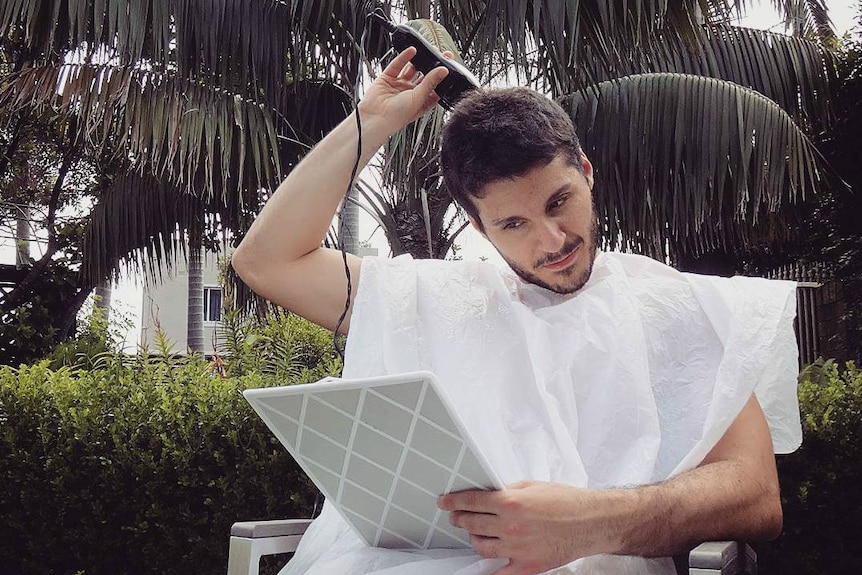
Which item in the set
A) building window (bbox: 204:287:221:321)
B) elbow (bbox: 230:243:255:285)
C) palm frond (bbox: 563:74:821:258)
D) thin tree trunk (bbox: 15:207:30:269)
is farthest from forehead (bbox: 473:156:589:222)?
building window (bbox: 204:287:221:321)

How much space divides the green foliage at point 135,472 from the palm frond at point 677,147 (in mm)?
2243

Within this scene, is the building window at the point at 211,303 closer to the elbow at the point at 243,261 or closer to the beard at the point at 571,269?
the elbow at the point at 243,261

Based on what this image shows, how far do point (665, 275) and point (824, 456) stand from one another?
3.25 feet

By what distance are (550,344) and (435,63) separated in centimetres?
59

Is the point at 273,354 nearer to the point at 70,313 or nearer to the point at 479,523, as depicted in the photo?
the point at 479,523

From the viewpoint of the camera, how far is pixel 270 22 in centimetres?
398

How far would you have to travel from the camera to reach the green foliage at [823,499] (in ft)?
7.00

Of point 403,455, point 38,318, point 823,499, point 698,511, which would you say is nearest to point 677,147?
point 823,499

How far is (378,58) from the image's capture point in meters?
3.70

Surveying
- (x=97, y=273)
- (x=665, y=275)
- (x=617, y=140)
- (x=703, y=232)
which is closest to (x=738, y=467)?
(x=665, y=275)

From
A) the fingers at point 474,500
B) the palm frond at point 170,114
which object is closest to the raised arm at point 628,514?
the fingers at point 474,500

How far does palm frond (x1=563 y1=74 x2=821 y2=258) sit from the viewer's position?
422 centimetres

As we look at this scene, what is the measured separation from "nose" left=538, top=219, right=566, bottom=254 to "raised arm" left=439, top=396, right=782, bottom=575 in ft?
1.43

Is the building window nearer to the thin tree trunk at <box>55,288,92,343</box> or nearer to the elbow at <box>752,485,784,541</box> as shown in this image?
the thin tree trunk at <box>55,288,92,343</box>
